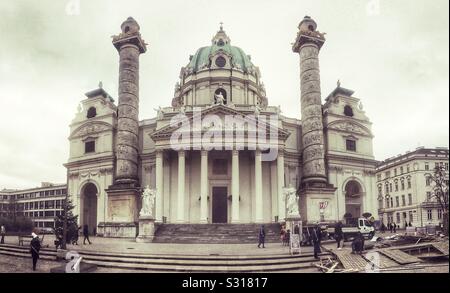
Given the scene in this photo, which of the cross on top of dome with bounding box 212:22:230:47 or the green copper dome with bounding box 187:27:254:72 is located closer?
the green copper dome with bounding box 187:27:254:72

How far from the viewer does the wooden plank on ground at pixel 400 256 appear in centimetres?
1318

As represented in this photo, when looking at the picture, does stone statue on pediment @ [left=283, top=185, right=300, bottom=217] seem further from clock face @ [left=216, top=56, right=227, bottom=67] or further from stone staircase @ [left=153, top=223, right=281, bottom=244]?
clock face @ [left=216, top=56, right=227, bottom=67]

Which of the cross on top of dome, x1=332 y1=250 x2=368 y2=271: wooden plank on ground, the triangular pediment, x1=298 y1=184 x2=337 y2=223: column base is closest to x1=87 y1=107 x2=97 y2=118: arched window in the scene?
the triangular pediment

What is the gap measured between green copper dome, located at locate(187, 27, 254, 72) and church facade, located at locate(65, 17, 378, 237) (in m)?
2.08

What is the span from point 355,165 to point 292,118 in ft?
24.2

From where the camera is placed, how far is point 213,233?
25266 millimetres

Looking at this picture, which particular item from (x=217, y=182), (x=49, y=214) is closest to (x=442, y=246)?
(x=217, y=182)

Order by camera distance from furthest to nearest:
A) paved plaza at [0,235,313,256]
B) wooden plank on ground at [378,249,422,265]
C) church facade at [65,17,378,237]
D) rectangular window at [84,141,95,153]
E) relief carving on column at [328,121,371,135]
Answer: rectangular window at [84,141,95,153], relief carving on column at [328,121,371,135], church facade at [65,17,378,237], paved plaza at [0,235,313,256], wooden plank on ground at [378,249,422,265]

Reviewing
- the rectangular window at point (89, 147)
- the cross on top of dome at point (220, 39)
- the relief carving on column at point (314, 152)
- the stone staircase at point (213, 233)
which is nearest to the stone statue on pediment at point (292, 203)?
the stone staircase at point (213, 233)

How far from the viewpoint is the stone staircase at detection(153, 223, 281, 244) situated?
23.8 meters

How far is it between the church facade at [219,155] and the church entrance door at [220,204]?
0.28ft
